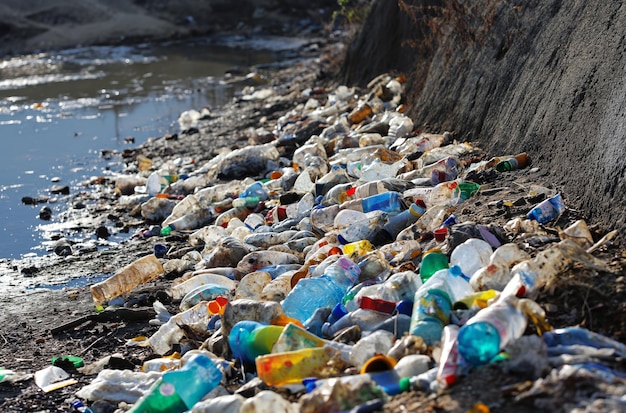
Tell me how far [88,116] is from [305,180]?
25.4ft

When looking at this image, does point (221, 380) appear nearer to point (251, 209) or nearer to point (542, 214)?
point (542, 214)

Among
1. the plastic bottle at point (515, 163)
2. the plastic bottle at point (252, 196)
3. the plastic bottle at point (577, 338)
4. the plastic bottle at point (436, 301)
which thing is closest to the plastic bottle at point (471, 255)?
the plastic bottle at point (436, 301)

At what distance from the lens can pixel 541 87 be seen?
5.31 metres

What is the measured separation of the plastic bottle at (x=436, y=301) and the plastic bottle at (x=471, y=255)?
0.15 m

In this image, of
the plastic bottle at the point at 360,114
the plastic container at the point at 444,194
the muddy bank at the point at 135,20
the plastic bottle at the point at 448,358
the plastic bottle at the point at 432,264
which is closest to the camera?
the plastic bottle at the point at 448,358

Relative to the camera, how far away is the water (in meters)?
8.25

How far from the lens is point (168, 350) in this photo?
3859mm

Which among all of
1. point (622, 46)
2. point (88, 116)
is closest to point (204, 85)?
point (88, 116)

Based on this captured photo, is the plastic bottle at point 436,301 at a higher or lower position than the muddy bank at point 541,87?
lower

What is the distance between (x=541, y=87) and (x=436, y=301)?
9.24ft

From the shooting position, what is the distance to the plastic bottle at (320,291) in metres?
3.61

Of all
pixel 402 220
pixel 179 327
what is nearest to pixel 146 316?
pixel 179 327

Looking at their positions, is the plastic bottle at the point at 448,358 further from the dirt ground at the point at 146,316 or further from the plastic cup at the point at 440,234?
the plastic cup at the point at 440,234

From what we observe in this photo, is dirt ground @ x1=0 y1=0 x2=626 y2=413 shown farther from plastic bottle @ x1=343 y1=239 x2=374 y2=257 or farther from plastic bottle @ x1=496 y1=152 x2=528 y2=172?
plastic bottle @ x1=343 y1=239 x2=374 y2=257
